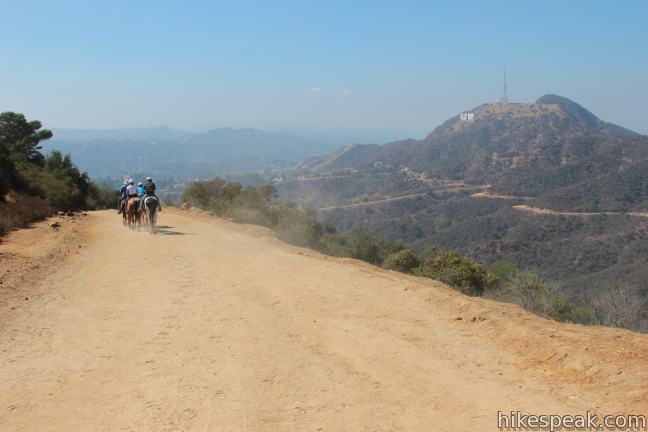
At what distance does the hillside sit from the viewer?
2329 inches

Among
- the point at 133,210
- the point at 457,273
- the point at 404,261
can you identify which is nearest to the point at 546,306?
the point at 457,273

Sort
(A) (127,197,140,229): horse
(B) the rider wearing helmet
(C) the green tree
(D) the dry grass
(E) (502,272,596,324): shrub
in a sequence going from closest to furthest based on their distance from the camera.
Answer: (E) (502,272,596,324): shrub → (D) the dry grass → (A) (127,197,140,229): horse → (B) the rider wearing helmet → (C) the green tree

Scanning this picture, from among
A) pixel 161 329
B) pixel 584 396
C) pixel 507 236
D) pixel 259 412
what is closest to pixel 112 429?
pixel 259 412

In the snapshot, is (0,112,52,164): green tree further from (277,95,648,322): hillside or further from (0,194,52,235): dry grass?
(277,95,648,322): hillside

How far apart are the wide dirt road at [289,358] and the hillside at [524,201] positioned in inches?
916

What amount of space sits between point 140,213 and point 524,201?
3476 inches

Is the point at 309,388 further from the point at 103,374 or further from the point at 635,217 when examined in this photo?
the point at 635,217

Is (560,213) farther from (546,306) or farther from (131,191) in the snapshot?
(546,306)

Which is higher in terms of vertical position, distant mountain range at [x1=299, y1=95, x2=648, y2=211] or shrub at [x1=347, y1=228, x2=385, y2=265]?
distant mountain range at [x1=299, y1=95, x2=648, y2=211]

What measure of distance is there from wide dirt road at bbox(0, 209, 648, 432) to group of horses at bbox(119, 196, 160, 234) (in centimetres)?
761

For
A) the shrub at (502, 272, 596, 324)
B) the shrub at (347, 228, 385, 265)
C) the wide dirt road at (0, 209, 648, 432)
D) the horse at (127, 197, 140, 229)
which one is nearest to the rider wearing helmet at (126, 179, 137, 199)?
the horse at (127, 197, 140, 229)

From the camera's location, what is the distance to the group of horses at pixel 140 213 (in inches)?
761

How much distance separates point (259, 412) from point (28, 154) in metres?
52.8

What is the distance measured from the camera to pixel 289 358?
7.05 m
